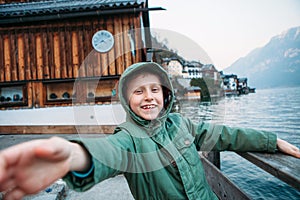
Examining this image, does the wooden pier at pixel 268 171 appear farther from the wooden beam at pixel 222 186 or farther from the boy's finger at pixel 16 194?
the boy's finger at pixel 16 194

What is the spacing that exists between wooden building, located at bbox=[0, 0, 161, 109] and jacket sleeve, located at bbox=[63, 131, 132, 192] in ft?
18.2

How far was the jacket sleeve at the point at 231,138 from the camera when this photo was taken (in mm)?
1368

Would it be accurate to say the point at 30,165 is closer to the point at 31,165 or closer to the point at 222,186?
the point at 31,165

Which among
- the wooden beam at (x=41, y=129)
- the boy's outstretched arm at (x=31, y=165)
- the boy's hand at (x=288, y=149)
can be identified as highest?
the boy's outstretched arm at (x=31, y=165)

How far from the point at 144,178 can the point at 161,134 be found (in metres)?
0.28

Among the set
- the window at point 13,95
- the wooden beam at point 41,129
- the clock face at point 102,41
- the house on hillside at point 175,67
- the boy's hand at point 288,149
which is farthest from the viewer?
the window at point 13,95

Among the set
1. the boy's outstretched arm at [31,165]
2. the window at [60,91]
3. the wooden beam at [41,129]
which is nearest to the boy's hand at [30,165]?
the boy's outstretched arm at [31,165]

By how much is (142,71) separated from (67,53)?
19.7 ft

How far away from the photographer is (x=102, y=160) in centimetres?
79

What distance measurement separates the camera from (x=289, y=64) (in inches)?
5960

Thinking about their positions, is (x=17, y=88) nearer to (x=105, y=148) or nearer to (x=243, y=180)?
(x=105, y=148)

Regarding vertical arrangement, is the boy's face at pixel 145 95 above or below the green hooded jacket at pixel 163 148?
above

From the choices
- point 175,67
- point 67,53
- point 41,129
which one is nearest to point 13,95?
point 41,129

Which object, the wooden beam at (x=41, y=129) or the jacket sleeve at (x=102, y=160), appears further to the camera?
the wooden beam at (x=41, y=129)
